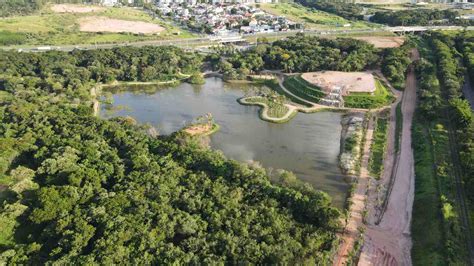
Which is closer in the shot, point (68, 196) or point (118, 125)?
point (68, 196)

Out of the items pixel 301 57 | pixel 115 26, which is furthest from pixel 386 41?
pixel 115 26

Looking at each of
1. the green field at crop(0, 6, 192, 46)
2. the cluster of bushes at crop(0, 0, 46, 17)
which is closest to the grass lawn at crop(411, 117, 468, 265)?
the green field at crop(0, 6, 192, 46)

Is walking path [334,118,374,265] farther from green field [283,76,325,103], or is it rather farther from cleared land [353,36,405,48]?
cleared land [353,36,405,48]

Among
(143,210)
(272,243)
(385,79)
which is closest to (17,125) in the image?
(143,210)

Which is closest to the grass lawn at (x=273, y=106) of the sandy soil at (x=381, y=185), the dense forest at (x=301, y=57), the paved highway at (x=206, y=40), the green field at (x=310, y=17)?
the dense forest at (x=301, y=57)

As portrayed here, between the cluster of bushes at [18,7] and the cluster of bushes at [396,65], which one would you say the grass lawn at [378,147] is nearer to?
the cluster of bushes at [396,65]

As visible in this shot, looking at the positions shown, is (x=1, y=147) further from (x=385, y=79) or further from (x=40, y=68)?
(x=385, y=79)
